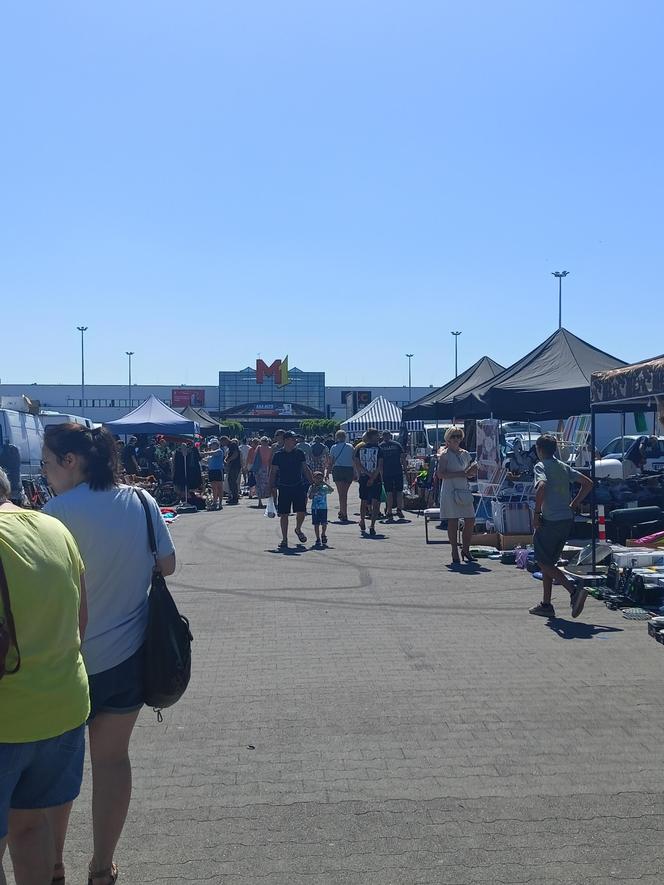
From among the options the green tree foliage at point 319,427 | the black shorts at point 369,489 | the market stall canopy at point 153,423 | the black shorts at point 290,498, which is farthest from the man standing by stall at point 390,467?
the green tree foliage at point 319,427

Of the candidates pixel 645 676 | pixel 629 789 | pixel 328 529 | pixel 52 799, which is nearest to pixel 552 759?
pixel 629 789

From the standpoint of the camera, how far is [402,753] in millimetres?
5160

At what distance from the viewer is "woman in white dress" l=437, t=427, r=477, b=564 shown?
12.2m

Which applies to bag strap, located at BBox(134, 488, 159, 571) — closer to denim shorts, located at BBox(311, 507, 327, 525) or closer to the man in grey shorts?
the man in grey shorts

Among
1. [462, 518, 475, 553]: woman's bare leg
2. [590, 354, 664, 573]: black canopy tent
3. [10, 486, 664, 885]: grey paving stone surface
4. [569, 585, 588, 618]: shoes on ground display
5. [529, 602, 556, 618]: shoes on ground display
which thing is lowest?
[10, 486, 664, 885]: grey paving stone surface

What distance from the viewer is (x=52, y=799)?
2.94 m

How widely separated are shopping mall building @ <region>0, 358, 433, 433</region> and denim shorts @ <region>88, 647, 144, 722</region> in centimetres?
7916

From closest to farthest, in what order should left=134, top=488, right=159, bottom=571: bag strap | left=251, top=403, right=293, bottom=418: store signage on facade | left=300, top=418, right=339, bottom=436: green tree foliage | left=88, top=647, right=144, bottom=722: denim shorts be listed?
1. left=88, top=647, right=144, bottom=722: denim shorts
2. left=134, top=488, right=159, bottom=571: bag strap
3. left=300, top=418, right=339, bottom=436: green tree foliage
4. left=251, top=403, right=293, bottom=418: store signage on facade

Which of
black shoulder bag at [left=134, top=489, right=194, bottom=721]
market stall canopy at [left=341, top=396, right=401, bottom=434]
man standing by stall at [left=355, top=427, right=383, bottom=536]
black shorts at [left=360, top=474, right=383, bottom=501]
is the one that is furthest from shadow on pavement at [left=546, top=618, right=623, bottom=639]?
market stall canopy at [left=341, top=396, right=401, bottom=434]

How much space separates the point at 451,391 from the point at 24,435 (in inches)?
384

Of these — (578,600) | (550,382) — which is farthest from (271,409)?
(578,600)

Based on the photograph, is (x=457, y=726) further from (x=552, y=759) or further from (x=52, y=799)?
(x=52, y=799)

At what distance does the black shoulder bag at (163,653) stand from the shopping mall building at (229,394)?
7909cm

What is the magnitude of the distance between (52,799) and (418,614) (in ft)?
21.2
